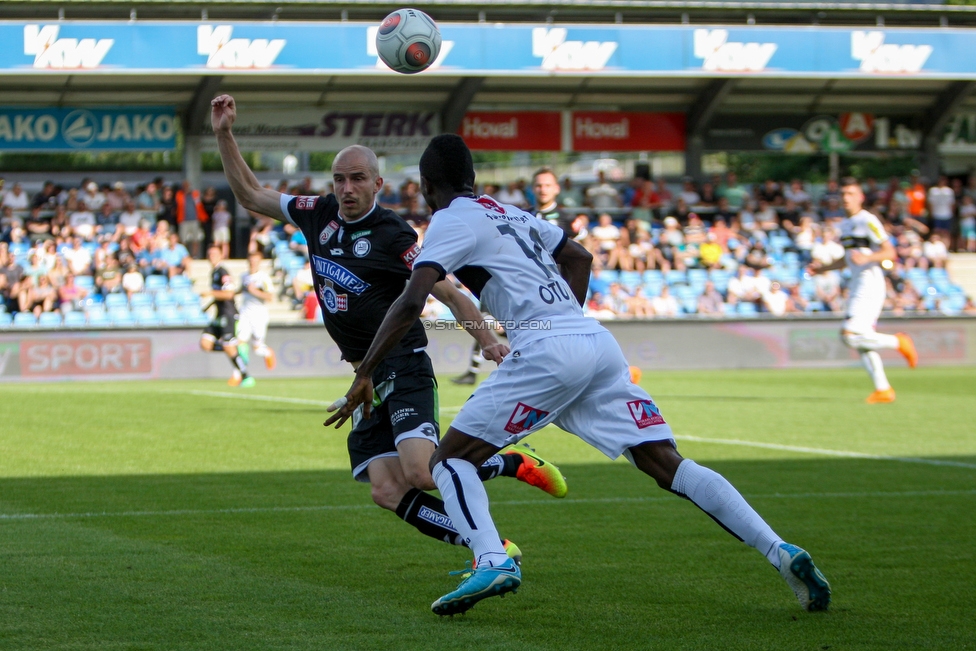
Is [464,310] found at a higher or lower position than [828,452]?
higher

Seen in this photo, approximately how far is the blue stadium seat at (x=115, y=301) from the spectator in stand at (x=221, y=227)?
402 cm

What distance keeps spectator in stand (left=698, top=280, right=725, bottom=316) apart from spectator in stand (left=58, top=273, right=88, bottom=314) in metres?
12.3

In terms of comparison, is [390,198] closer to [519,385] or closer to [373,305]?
[373,305]

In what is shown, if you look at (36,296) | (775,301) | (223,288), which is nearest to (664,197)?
(775,301)

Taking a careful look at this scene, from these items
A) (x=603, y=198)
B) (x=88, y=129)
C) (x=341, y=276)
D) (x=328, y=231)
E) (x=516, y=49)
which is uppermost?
(x=516, y=49)

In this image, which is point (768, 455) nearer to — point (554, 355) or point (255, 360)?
point (554, 355)

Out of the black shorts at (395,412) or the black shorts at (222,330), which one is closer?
the black shorts at (395,412)

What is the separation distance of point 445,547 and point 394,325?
6.65 ft

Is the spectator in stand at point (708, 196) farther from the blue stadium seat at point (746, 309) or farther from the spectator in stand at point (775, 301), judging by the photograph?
the blue stadium seat at point (746, 309)

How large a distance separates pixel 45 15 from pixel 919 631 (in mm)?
24212

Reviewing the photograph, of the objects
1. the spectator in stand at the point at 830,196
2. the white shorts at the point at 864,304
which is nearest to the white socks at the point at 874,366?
the white shorts at the point at 864,304

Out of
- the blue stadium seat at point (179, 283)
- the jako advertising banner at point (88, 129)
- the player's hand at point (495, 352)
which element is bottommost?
the blue stadium seat at point (179, 283)

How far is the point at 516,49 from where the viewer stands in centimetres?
2639

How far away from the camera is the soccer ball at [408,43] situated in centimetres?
709
